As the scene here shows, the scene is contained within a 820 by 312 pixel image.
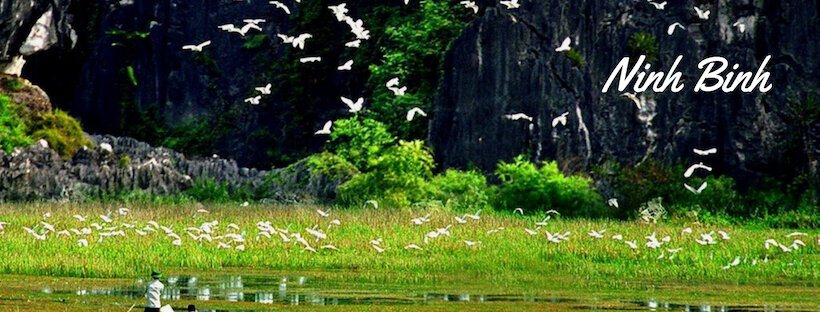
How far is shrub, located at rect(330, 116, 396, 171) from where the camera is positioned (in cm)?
6606

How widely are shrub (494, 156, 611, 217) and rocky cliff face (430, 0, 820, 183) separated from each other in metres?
3.36

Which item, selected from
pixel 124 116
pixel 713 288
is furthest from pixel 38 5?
pixel 713 288

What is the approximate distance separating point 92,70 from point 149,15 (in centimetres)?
418

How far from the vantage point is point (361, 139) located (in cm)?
6738

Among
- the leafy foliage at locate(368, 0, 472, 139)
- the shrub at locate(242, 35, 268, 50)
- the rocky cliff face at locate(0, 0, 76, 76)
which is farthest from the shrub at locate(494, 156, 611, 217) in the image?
the shrub at locate(242, 35, 268, 50)

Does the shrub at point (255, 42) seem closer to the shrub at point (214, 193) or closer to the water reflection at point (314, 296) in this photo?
the shrub at point (214, 193)

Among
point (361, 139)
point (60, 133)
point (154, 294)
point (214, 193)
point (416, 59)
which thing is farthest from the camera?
point (60, 133)

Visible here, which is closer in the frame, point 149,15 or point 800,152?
point 800,152

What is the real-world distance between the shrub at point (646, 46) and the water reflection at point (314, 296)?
29096mm

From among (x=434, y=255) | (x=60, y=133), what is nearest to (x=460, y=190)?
(x=434, y=255)

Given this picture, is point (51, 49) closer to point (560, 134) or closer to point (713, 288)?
point (560, 134)

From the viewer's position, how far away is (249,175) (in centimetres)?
6912

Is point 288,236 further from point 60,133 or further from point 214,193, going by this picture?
point 60,133

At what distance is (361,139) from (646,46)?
12857 millimetres
